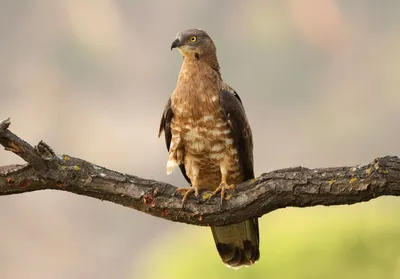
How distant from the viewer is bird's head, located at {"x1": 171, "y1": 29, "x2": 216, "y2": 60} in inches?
204

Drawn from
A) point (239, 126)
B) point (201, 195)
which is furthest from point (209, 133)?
point (201, 195)

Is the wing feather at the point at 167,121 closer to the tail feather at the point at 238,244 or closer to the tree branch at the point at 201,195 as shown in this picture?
the tail feather at the point at 238,244

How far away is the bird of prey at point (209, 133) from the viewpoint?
16.4 feet

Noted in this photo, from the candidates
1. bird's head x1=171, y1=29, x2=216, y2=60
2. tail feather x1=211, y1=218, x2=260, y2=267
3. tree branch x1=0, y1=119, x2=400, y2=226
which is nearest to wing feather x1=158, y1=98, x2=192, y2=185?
bird's head x1=171, y1=29, x2=216, y2=60

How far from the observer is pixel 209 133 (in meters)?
4.98

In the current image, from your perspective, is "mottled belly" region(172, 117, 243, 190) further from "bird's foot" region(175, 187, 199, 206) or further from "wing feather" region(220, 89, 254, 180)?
"bird's foot" region(175, 187, 199, 206)

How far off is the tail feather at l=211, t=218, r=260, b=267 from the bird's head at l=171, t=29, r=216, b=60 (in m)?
1.25

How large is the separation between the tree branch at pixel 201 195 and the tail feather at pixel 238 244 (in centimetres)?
94

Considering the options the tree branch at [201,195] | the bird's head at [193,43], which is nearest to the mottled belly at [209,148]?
the bird's head at [193,43]

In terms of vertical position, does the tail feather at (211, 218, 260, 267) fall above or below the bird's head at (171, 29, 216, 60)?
below

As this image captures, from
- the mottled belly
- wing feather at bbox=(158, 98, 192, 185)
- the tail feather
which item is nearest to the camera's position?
the mottled belly

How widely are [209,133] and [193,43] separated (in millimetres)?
683

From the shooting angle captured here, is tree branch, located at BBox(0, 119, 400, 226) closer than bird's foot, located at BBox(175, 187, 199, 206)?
Yes

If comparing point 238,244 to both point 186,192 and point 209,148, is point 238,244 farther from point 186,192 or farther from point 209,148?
point 186,192
